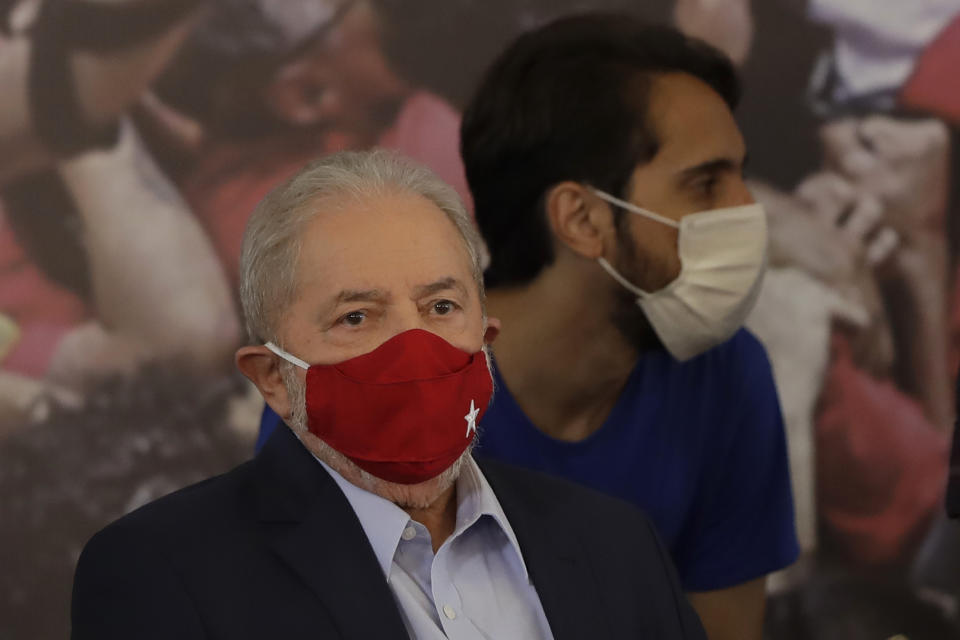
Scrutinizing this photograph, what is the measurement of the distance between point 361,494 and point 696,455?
963 millimetres

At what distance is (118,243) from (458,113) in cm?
84

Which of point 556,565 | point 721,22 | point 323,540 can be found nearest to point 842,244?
point 721,22

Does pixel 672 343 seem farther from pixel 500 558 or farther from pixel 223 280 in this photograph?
pixel 223 280

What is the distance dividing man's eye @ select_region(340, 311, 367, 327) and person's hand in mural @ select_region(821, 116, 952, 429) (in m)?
1.94

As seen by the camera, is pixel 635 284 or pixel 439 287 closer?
pixel 439 287

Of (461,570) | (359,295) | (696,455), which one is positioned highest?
(359,295)

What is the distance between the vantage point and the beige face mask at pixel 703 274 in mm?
2258

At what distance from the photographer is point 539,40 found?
237 cm

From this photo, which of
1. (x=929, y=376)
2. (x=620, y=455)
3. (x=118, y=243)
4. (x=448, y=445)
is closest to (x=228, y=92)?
(x=118, y=243)

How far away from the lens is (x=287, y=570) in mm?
1470

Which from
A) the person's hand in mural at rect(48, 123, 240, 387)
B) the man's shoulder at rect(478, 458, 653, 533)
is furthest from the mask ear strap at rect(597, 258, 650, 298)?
the person's hand in mural at rect(48, 123, 240, 387)

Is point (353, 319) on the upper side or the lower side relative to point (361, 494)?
upper

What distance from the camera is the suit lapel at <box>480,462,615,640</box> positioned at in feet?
5.14

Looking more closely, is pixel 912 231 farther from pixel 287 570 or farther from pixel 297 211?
pixel 287 570
